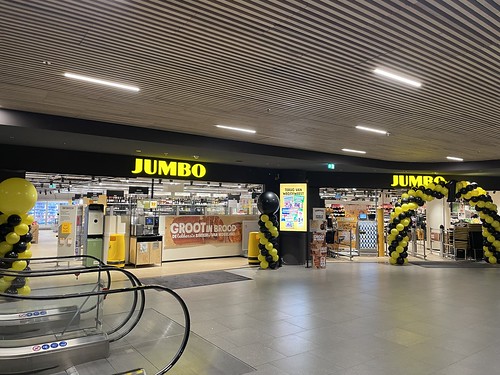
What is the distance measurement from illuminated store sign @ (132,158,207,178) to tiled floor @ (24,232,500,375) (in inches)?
119

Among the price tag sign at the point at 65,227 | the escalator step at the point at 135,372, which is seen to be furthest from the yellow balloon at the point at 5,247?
the escalator step at the point at 135,372

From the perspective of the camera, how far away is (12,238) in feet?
20.0

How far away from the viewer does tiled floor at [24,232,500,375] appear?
3715mm

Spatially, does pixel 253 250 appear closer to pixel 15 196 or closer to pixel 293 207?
pixel 293 207

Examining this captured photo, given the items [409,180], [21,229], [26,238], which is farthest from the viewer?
[409,180]

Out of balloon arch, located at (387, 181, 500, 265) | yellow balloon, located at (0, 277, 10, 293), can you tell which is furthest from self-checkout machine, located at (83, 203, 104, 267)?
Answer: balloon arch, located at (387, 181, 500, 265)

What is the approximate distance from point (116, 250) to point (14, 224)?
11.6 ft

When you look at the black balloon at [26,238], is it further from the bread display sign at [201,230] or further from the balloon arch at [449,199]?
the balloon arch at [449,199]

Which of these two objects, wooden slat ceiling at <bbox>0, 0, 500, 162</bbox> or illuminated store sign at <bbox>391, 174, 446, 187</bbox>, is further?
illuminated store sign at <bbox>391, 174, 446, 187</bbox>

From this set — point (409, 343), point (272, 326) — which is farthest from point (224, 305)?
point (409, 343)

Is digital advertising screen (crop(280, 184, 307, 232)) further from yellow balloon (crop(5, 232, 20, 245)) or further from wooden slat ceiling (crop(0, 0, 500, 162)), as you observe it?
yellow balloon (crop(5, 232, 20, 245))

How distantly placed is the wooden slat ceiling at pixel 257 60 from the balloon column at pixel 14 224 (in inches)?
59.2

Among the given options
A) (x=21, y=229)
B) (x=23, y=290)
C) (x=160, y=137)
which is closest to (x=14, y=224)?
(x=21, y=229)

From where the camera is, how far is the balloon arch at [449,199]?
10727 millimetres
